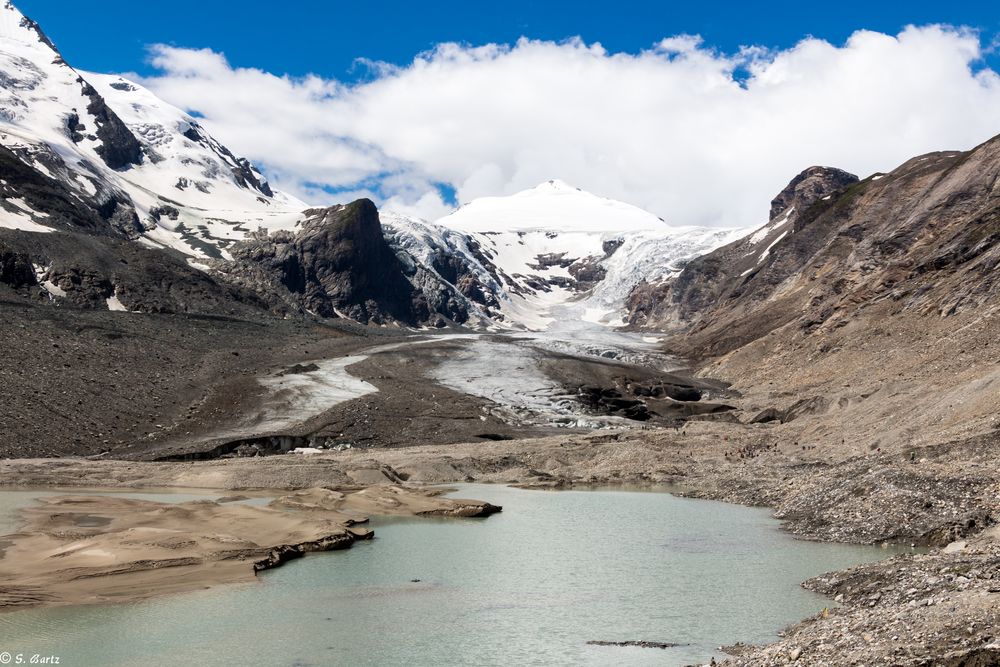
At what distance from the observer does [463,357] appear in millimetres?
111812

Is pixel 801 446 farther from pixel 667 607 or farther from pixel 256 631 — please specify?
pixel 256 631

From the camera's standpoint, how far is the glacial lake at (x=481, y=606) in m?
19.7

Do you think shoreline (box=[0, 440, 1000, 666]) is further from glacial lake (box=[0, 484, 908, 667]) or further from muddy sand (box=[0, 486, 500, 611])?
muddy sand (box=[0, 486, 500, 611])

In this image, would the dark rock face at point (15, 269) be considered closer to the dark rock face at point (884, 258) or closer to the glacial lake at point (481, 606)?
the dark rock face at point (884, 258)

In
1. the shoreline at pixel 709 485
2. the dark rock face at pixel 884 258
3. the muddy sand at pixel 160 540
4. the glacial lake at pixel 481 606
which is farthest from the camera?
the dark rock face at pixel 884 258

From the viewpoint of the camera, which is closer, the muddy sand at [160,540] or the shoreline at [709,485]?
the shoreline at [709,485]

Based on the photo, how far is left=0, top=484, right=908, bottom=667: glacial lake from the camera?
1966cm

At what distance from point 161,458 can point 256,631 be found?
141ft

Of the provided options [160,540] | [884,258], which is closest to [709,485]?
[160,540]

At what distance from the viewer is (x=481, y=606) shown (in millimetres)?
24188

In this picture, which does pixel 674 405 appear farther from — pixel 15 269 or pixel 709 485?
pixel 15 269

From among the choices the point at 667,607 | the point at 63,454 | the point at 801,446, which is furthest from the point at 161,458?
the point at 667,607

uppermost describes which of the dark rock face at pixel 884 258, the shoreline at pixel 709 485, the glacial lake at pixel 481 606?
the dark rock face at pixel 884 258

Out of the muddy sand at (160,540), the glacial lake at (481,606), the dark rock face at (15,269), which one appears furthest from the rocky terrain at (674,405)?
the glacial lake at (481,606)
